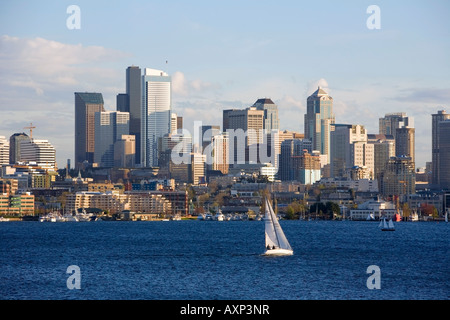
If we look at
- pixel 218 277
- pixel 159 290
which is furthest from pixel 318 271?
pixel 159 290

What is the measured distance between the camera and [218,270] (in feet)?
220

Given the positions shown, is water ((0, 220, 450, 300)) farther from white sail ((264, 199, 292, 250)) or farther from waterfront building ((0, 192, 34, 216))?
waterfront building ((0, 192, 34, 216))

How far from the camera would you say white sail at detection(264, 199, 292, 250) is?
73438 mm

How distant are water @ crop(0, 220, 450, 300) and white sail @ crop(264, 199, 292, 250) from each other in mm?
1388

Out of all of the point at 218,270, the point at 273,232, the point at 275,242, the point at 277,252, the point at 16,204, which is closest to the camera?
the point at 218,270

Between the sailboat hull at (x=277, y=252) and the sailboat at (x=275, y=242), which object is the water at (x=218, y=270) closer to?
the sailboat hull at (x=277, y=252)

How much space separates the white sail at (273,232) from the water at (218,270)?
139 centimetres

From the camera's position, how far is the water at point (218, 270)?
5491cm

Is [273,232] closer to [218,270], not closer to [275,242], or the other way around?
[275,242]

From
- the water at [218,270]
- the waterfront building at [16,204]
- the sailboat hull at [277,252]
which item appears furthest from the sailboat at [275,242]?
the waterfront building at [16,204]

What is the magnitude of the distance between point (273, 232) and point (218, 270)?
9.52 metres

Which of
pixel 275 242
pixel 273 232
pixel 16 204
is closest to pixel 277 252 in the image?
pixel 275 242

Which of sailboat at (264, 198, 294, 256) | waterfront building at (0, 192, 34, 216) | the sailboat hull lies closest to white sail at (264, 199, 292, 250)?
sailboat at (264, 198, 294, 256)
